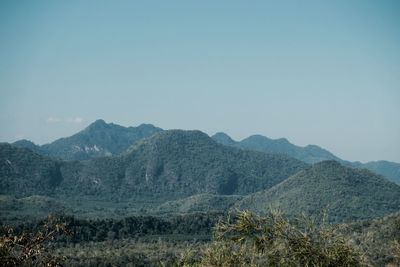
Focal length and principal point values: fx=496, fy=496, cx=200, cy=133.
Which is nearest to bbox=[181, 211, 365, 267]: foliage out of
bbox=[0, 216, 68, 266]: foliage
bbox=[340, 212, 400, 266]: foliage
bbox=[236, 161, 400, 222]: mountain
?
bbox=[0, 216, 68, 266]: foliage

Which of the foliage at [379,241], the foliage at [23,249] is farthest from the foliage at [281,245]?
the foliage at [379,241]

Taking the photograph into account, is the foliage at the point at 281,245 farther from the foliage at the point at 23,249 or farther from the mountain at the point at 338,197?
the mountain at the point at 338,197

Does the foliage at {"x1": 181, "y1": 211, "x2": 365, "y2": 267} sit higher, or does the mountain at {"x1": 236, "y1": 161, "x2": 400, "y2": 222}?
the foliage at {"x1": 181, "y1": 211, "x2": 365, "y2": 267}

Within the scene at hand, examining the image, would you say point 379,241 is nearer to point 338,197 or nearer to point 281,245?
point 281,245

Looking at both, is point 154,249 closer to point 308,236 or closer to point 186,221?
point 186,221

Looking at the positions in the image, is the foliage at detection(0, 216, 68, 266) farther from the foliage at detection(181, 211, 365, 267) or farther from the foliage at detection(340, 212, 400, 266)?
the foliage at detection(340, 212, 400, 266)

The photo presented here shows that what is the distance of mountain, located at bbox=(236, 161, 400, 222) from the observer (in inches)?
6624

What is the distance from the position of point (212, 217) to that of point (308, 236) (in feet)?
389

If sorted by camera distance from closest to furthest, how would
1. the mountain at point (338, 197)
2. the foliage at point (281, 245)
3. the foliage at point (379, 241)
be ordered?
the foliage at point (281, 245)
the foliage at point (379, 241)
the mountain at point (338, 197)

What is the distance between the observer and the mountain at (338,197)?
168 m

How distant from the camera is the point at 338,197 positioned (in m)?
178

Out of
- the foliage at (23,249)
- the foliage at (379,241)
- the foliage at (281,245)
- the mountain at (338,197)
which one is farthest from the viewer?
the mountain at (338,197)

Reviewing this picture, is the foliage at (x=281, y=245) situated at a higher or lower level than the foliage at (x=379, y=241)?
higher

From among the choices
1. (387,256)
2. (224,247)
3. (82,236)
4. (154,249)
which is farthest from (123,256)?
(224,247)
